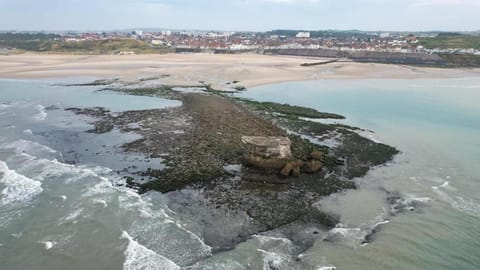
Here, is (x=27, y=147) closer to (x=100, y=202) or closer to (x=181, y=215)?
(x=100, y=202)

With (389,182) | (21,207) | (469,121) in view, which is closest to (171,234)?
(21,207)

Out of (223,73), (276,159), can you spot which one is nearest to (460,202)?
(276,159)

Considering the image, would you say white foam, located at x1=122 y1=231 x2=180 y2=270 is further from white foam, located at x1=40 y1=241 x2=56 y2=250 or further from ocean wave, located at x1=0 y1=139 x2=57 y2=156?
ocean wave, located at x1=0 y1=139 x2=57 y2=156

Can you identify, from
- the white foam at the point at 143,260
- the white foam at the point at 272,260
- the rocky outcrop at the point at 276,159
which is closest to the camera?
the white foam at the point at 143,260

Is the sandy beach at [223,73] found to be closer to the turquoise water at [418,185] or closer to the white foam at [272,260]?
the turquoise water at [418,185]

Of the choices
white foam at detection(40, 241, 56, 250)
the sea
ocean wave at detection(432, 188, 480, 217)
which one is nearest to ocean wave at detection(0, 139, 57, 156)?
the sea

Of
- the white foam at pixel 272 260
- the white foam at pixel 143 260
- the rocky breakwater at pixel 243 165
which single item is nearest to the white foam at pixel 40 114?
the rocky breakwater at pixel 243 165

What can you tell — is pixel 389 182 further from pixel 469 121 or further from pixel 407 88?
pixel 407 88
